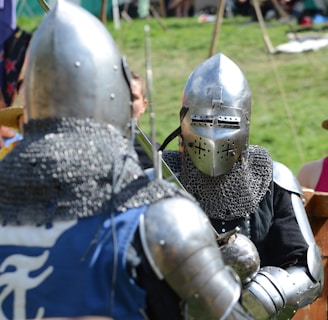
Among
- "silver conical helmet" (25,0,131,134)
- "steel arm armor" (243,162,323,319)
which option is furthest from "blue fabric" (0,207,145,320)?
"steel arm armor" (243,162,323,319)

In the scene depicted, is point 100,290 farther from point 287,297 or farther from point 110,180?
point 287,297

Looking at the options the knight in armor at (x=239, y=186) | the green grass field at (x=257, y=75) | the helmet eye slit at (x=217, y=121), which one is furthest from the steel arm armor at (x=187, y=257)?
the green grass field at (x=257, y=75)

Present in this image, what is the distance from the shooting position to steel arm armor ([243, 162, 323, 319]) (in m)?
4.11

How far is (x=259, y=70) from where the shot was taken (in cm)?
1426

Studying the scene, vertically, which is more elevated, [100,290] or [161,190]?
[161,190]

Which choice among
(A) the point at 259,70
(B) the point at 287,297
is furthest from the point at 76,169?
(A) the point at 259,70

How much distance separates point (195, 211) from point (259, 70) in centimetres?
1173

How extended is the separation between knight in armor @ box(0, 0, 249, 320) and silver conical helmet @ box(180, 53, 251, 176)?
161cm

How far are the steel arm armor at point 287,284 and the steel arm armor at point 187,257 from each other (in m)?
1.34

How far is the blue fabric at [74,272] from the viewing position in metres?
2.67

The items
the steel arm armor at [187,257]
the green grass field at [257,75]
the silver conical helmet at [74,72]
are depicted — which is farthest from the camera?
the green grass field at [257,75]

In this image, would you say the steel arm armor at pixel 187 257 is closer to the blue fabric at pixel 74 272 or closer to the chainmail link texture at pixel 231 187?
the blue fabric at pixel 74 272

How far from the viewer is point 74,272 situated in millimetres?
2674

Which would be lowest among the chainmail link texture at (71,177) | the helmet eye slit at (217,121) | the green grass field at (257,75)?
the green grass field at (257,75)
